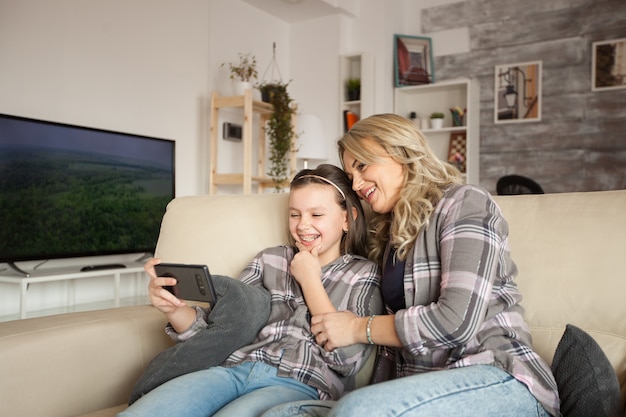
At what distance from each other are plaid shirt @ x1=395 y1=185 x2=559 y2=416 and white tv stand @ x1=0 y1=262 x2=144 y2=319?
2348 mm

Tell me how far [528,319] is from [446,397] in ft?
1.47

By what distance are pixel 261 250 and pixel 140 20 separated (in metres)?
2.84

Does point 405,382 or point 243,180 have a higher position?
point 243,180

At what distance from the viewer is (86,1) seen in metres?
3.55

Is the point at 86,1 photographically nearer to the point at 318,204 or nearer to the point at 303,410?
the point at 318,204

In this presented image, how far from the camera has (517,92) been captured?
478 centimetres

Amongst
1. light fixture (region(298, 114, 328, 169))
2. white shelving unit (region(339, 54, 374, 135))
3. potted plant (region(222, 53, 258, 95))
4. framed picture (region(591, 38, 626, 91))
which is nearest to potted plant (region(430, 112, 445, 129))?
white shelving unit (region(339, 54, 374, 135))

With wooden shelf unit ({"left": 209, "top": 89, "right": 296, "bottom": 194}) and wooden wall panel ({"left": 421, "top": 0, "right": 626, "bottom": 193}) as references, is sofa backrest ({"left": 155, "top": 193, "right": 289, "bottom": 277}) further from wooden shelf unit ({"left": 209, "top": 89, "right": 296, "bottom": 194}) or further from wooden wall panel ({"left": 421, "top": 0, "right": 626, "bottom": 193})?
wooden wall panel ({"left": 421, "top": 0, "right": 626, "bottom": 193})

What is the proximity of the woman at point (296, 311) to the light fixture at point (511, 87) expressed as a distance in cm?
368

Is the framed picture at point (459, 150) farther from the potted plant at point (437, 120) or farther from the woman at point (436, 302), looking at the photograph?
the woman at point (436, 302)

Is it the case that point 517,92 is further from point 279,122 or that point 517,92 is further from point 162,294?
point 162,294

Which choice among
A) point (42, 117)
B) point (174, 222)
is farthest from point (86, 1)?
point (174, 222)

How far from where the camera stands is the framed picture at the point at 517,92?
4727 millimetres

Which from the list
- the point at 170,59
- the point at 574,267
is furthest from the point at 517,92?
the point at 574,267
